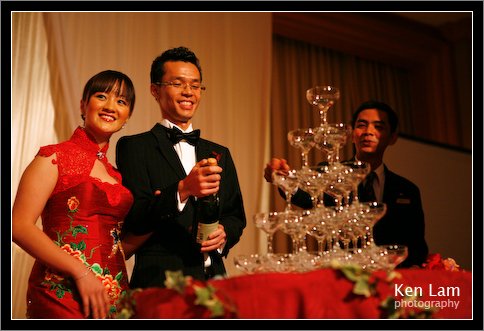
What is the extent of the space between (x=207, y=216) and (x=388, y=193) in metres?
0.98

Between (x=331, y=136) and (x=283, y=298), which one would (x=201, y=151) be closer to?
(x=331, y=136)

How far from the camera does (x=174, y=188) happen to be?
77.4 inches

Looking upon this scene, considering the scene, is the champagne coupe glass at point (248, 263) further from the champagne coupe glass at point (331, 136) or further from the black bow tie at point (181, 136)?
the black bow tie at point (181, 136)

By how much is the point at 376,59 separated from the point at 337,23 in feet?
2.36

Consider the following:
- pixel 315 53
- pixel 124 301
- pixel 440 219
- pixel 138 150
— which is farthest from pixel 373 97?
pixel 124 301

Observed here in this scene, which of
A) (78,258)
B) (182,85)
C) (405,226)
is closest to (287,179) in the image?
(182,85)

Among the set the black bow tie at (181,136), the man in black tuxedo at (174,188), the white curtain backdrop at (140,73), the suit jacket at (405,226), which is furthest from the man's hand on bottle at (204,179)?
the white curtain backdrop at (140,73)

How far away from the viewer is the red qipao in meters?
1.92

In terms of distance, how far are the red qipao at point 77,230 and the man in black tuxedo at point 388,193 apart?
0.67m

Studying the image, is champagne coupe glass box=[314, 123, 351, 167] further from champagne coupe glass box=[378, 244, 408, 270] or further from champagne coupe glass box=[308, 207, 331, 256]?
champagne coupe glass box=[378, 244, 408, 270]

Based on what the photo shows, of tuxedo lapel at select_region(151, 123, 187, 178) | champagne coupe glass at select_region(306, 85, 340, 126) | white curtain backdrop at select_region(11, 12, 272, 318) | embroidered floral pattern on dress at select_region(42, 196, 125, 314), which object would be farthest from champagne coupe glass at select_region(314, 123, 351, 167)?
white curtain backdrop at select_region(11, 12, 272, 318)

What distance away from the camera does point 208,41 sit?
13.7ft

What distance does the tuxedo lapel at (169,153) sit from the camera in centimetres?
214

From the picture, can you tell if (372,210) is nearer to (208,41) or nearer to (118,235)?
(118,235)
